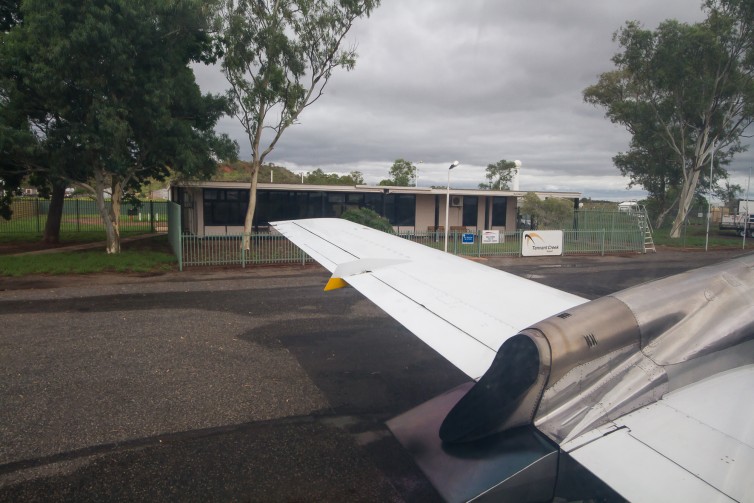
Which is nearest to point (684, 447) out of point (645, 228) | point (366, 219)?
point (366, 219)

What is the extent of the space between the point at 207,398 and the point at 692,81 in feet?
104

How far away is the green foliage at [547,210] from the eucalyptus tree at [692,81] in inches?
299

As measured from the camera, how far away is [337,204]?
25.8 metres

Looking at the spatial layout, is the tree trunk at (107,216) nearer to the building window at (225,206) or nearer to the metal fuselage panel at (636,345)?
the building window at (225,206)

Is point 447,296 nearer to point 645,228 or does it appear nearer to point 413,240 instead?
point 413,240

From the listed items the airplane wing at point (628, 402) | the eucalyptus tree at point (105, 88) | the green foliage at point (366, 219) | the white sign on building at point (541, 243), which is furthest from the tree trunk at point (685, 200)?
the airplane wing at point (628, 402)

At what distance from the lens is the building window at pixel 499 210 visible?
2922 centimetres

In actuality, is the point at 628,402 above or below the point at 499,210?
below

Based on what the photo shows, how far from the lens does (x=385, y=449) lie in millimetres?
4371

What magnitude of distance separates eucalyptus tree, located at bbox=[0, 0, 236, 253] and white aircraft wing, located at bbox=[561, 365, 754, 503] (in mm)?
15117

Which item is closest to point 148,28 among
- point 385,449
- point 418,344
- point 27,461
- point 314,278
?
point 314,278

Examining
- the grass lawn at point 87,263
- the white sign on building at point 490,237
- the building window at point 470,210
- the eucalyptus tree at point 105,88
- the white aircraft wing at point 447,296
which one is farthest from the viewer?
the building window at point 470,210

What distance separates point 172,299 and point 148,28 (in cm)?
856

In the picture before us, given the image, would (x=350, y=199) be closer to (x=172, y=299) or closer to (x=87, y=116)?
(x=87, y=116)
